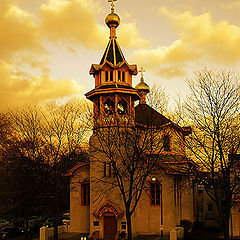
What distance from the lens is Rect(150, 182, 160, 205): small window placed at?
29.5 meters

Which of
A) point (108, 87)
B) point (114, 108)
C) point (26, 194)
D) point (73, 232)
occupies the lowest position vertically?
point (73, 232)

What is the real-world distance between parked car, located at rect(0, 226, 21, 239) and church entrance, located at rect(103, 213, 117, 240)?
1026cm

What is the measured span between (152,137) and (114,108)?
6003mm

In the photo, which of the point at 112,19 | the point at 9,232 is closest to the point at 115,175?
the point at 9,232

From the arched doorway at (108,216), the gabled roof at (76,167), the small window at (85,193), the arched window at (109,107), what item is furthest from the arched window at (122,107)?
the arched doorway at (108,216)

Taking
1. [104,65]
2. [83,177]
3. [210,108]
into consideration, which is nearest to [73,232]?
[83,177]

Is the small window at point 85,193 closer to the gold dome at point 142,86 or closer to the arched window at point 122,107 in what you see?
the arched window at point 122,107

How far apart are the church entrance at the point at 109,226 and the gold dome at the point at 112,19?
56.3 feet

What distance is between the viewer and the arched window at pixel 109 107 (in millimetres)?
28922

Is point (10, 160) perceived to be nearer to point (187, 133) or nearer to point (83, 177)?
point (83, 177)

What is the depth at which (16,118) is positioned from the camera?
33.1m

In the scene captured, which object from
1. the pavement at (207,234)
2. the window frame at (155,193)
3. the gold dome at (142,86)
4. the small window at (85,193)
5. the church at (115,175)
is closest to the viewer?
the church at (115,175)

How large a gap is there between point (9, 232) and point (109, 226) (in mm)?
11084

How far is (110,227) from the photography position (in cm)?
2850
